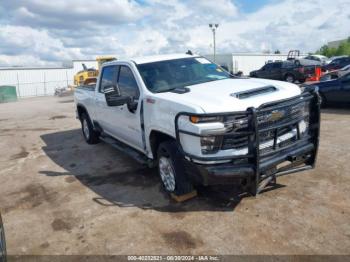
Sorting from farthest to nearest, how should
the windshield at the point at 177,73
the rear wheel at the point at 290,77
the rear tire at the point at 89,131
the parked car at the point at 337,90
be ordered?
the rear wheel at the point at 290,77 < the parked car at the point at 337,90 < the rear tire at the point at 89,131 < the windshield at the point at 177,73

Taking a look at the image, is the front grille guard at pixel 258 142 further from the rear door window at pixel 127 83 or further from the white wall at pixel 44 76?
the white wall at pixel 44 76

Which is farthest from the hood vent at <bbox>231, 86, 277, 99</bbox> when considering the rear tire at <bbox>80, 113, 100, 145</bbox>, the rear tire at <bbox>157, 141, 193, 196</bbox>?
the rear tire at <bbox>80, 113, 100, 145</bbox>

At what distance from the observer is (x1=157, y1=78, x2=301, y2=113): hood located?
12.3 ft

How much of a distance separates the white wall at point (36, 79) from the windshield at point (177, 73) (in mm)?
36819

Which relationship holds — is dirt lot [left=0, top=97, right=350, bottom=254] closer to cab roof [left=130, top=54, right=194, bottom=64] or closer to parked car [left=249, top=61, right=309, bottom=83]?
cab roof [left=130, top=54, right=194, bottom=64]

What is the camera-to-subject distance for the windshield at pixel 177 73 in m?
4.95

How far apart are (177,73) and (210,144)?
190 cm

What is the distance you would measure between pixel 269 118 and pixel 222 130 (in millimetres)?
621

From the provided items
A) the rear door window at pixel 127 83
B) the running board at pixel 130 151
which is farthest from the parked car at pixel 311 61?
the rear door window at pixel 127 83

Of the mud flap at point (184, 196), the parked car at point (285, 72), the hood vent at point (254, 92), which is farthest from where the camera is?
the parked car at point (285, 72)

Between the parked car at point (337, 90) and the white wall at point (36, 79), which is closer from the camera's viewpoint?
the parked car at point (337, 90)

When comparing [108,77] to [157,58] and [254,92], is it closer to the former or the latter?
[157,58]

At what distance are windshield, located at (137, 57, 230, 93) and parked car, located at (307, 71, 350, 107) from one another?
550cm

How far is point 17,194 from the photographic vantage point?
5434 mm
